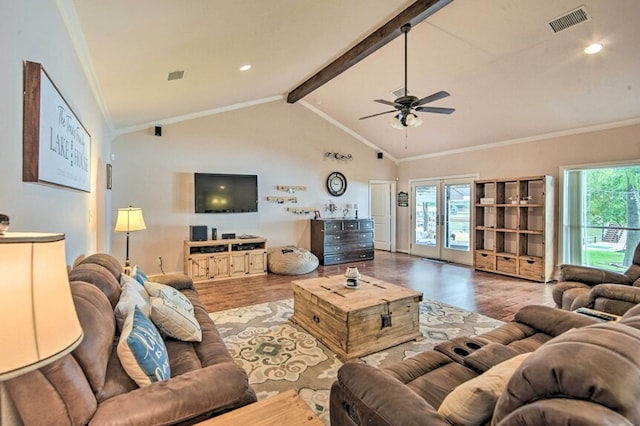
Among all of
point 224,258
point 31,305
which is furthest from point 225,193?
point 31,305

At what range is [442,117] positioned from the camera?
20.1 feet

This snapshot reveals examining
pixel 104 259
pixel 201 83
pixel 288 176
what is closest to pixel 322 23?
pixel 201 83

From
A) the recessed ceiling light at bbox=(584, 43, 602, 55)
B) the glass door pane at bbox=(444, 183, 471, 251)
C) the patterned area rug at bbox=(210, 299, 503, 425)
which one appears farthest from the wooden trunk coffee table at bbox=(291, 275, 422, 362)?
the glass door pane at bbox=(444, 183, 471, 251)

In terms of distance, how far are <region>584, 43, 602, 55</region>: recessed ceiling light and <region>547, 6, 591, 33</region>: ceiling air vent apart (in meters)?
0.48

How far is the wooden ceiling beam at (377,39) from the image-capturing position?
3.55 meters

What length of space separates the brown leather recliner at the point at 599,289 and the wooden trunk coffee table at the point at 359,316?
4.77 feet

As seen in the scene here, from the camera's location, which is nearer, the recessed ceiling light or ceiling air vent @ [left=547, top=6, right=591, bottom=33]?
ceiling air vent @ [left=547, top=6, right=591, bottom=33]

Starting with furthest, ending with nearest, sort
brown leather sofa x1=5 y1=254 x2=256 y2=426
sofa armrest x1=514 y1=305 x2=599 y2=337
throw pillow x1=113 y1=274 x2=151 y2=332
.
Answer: sofa armrest x1=514 y1=305 x2=599 y2=337
throw pillow x1=113 y1=274 x2=151 y2=332
brown leather sofa x1=5 y1=254 x2=256 y2=426

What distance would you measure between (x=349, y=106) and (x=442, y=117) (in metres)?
1.88

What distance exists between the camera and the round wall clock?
302 inches

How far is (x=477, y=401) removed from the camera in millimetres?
1135

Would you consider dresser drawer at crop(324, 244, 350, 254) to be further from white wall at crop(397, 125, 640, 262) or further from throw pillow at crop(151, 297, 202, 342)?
throw pillow at crop(151, 297, 202, 342)

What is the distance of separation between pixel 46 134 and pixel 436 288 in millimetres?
4964

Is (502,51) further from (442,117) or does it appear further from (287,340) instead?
(287,340)
